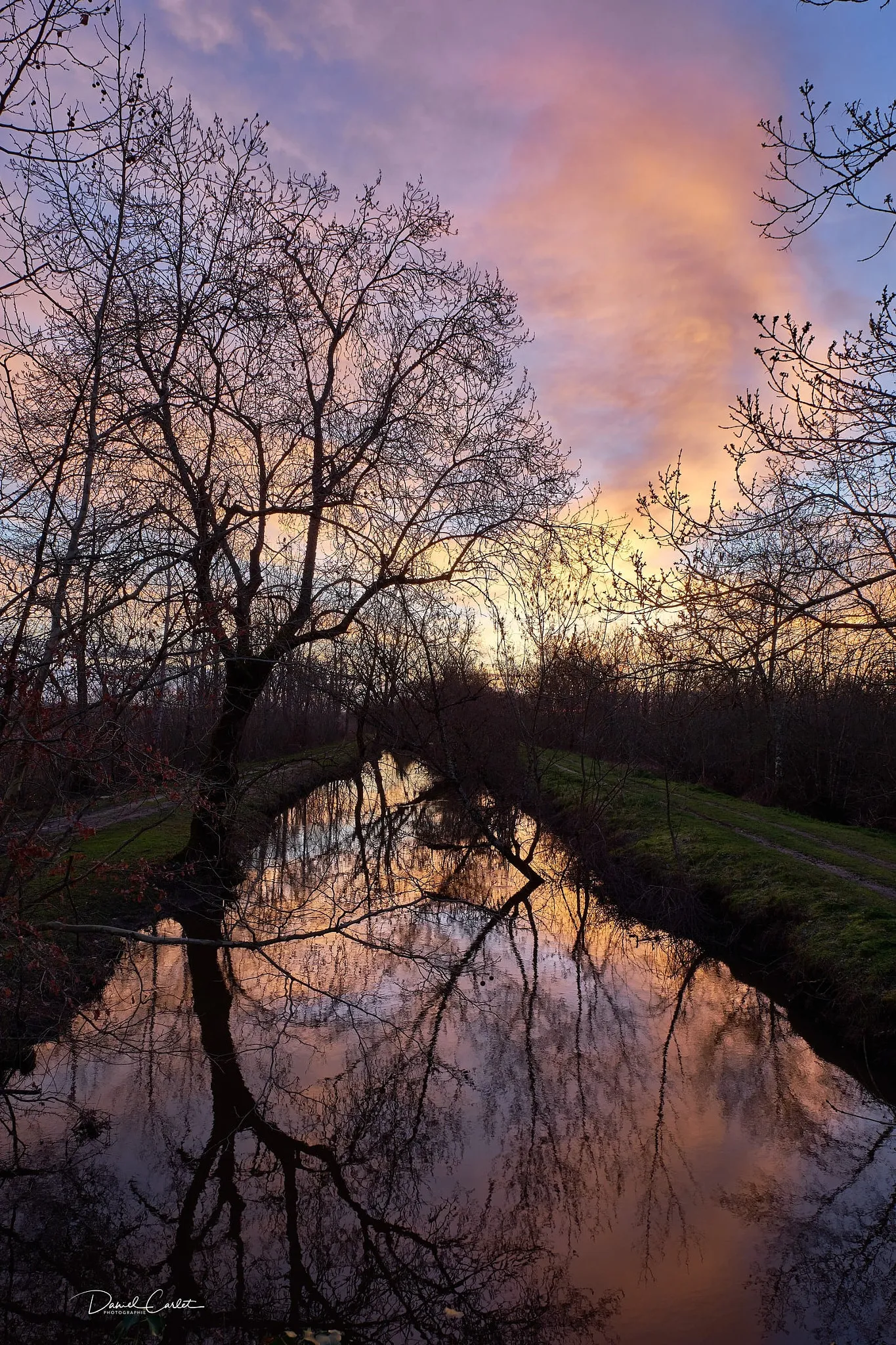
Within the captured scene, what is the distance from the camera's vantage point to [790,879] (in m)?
12.9

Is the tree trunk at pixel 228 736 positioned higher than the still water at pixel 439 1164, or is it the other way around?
the tree trunk at pixel 228 736

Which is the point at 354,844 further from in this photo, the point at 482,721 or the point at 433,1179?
the point at 433,1179

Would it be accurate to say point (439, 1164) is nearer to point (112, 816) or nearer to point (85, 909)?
point (85, 909)

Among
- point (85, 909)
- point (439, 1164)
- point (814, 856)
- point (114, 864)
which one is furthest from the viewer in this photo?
point (814, 856)

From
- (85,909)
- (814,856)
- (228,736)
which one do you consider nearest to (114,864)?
(85,909)

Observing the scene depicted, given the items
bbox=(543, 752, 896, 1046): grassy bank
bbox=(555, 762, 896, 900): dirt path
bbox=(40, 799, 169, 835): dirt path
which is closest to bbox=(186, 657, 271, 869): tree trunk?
bbox=(40, 799, 169, 835): dirt path

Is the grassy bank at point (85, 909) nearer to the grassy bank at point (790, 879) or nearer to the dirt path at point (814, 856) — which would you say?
the grassy bank at point (790, 879)

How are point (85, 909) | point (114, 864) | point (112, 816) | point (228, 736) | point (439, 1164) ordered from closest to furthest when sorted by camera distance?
point (439, 1164) < point (114, 864) < point (85, 909) < point (228, 736) < point (112, 816)

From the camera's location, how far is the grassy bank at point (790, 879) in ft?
30.6

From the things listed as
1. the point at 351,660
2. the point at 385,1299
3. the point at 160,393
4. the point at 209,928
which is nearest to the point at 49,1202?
the point at 385,1299

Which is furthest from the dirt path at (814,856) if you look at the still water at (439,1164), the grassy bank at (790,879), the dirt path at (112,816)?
the dirt path at (112,816)

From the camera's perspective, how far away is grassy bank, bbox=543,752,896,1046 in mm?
9312

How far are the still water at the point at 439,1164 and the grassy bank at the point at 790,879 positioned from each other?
0.87 metres

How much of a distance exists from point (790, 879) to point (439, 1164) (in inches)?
324
